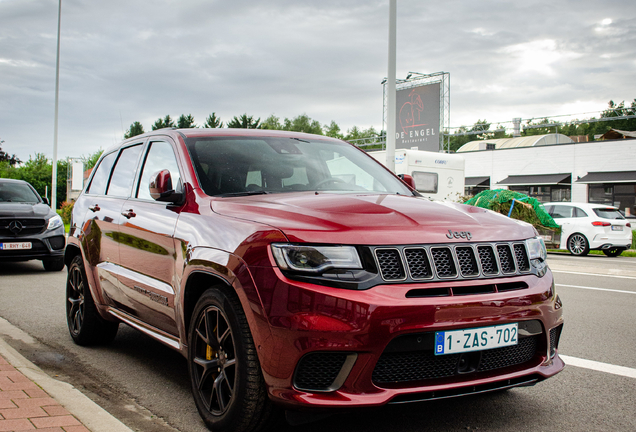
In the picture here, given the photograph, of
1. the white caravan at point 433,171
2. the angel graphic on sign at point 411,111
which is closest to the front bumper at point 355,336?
the white caravan at point 433,171

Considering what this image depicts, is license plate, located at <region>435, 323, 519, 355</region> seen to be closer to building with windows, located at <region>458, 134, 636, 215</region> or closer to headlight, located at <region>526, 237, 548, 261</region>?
headlight, located at <region>526, 237, 548, 261</region>

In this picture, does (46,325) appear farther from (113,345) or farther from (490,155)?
(490,155)

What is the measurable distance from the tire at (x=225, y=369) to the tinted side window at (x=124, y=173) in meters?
1.83

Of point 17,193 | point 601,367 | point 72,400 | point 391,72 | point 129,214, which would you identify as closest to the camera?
point 72,400

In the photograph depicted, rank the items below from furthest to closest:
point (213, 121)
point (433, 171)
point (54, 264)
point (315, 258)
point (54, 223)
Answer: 1. point (213, 121)
2. point (433, 171)
3. point (54, 264)
4. point (54, 223)
5. point (315, 258)

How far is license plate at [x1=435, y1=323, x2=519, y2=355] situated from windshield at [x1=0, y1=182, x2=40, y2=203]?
10.6 meters

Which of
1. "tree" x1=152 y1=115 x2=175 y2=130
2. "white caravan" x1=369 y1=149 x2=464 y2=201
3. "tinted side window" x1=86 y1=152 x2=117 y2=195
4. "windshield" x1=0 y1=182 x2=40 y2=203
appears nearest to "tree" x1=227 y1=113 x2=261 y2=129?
"tree" x1=152 y1=115 x2=175 y2=130

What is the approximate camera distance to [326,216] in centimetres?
303

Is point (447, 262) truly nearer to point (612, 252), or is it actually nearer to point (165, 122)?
point (612, 252)

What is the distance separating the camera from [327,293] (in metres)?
2.70

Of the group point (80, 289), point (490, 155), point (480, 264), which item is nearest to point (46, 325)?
point (80, 289)

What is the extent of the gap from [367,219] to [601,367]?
2.82 metres

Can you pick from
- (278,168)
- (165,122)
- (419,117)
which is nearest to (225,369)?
(278,168)

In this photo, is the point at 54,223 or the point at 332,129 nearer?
the point at 54,223
